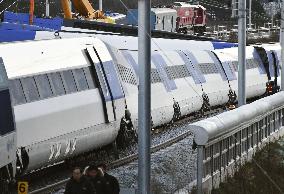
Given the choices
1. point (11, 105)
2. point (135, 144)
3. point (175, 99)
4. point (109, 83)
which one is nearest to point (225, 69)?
point (175, 99)

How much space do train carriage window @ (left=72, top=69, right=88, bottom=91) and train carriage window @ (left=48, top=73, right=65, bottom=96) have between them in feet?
2.89

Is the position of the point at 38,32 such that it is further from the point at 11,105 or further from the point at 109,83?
the point at 11,105

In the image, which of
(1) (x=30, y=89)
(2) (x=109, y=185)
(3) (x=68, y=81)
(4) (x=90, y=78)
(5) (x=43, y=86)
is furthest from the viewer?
(4) (x=90, y=78)

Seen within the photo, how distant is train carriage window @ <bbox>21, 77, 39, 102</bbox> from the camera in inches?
770

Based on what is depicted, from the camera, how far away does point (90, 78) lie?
23.2 metres

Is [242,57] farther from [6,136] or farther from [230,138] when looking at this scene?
[6,136]

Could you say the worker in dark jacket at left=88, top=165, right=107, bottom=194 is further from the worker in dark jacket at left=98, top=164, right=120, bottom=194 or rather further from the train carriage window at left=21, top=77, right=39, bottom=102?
the train carriage window at left=21, top=77, right=39, bottom=102

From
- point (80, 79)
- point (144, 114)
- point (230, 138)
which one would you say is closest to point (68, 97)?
point (80, 79)

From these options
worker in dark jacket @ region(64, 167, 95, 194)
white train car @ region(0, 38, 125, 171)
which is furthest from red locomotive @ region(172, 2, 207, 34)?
worker in dark jacket @ region(64, 167, 95, 194)

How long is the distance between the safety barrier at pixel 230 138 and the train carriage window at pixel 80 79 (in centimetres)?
368

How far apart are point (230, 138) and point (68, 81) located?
4051mm

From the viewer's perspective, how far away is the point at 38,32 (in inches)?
1323

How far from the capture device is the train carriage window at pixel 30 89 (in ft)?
64.1

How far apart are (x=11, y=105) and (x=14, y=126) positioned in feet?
1.32
